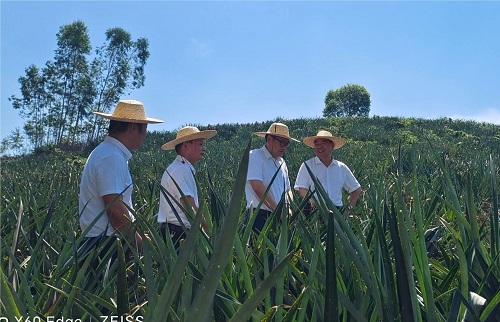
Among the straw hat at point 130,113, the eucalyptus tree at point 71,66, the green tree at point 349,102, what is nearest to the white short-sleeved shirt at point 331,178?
the straw hat at point 130,113

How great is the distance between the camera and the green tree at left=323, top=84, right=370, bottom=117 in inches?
2375

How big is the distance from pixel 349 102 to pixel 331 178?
58.3 meters

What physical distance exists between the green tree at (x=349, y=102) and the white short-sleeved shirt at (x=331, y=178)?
56830 mm

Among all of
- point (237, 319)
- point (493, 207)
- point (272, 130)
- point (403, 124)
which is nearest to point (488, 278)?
point (493, 207)

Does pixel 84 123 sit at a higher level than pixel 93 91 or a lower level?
lower

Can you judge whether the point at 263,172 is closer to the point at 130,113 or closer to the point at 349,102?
the point at 130,113

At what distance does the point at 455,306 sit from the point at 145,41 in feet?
118

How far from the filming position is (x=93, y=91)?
33500 millimetres

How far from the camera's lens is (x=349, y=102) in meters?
60.6

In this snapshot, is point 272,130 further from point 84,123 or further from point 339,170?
point 84,123

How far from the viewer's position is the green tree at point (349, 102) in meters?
60.3

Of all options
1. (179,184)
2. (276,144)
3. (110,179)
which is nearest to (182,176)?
(179,184)

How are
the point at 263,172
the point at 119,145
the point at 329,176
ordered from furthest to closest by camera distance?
1. the point at 329,176
2. the point at 263,172
3. the point at 119,145

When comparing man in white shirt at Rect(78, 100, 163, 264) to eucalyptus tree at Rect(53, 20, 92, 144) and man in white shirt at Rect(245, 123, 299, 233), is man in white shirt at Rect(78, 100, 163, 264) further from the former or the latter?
eucalyptus tree at Rect(53, 20, 92, 144)
